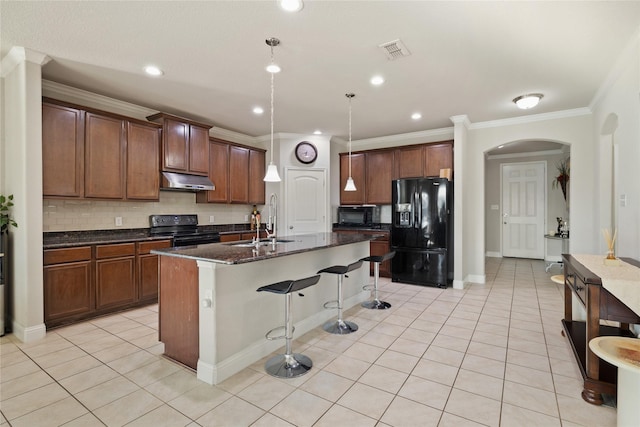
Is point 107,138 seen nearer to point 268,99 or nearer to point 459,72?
point 268,99

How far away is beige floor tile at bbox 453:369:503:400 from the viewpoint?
2.12 metres

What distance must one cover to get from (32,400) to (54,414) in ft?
0.97

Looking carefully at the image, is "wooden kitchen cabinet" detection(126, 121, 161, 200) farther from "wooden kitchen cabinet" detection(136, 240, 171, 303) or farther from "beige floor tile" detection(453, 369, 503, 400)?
"beige floor tile" detection(453, 369, 503, 400)

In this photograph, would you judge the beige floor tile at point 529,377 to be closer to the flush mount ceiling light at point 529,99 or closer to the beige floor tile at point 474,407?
the beige floor tile at point 474,407

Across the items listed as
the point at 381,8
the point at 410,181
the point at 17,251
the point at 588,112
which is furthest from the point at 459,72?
the point at 17,251

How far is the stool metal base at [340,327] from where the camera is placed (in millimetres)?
3167

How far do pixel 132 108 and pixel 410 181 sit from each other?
13.7 feet

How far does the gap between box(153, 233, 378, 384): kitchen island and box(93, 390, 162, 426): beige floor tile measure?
36 centimetres

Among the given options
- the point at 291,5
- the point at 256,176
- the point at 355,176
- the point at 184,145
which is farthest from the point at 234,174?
the point at 291,5

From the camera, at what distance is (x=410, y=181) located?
16.8 feet

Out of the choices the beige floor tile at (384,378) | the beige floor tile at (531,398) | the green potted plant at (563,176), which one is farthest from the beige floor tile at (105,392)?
the green potted plant at (563,176)

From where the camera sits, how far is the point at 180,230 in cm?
482

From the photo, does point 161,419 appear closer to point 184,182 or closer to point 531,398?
point 531,398

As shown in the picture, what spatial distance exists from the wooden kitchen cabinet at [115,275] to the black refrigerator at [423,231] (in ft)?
12.5
